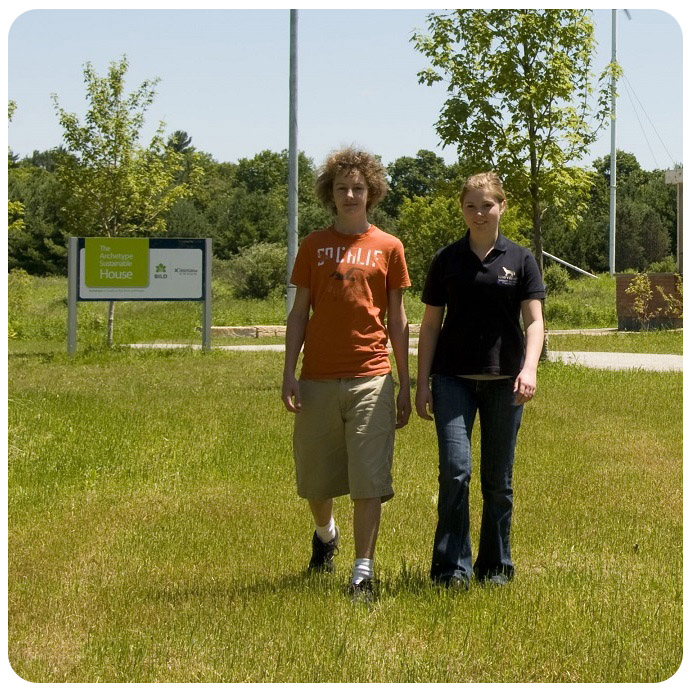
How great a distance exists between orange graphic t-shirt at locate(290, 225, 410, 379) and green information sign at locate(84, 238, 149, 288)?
63.3 feet

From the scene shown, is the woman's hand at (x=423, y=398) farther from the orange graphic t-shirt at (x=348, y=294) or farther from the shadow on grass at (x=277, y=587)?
the shadow on grass at (x=277, y=587)

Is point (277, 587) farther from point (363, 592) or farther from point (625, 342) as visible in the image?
point (625, 342)

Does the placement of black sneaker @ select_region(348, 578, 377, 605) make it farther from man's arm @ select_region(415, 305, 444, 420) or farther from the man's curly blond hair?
the man's curly blond hair

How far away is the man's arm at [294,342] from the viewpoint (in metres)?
5.55

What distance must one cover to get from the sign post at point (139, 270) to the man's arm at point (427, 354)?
1860cm

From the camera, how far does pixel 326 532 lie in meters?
5.94

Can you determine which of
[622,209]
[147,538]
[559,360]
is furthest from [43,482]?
[622,209]

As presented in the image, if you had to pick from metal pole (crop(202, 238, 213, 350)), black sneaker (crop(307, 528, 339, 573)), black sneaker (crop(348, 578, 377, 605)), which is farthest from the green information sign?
black sneaker (crop(348, 578, 377, 605))

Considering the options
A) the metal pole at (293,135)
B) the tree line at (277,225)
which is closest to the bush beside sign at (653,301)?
the metal pole at (293,135)

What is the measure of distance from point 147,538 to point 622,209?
62021mm

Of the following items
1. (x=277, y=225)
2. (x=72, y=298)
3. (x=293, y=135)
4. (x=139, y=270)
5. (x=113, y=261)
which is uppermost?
(x=277, y=225)

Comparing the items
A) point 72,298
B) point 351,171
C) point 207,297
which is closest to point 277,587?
point 351,171

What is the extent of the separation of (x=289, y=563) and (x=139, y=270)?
18.9 m

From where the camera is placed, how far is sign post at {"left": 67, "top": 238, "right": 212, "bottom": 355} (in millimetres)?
24266
